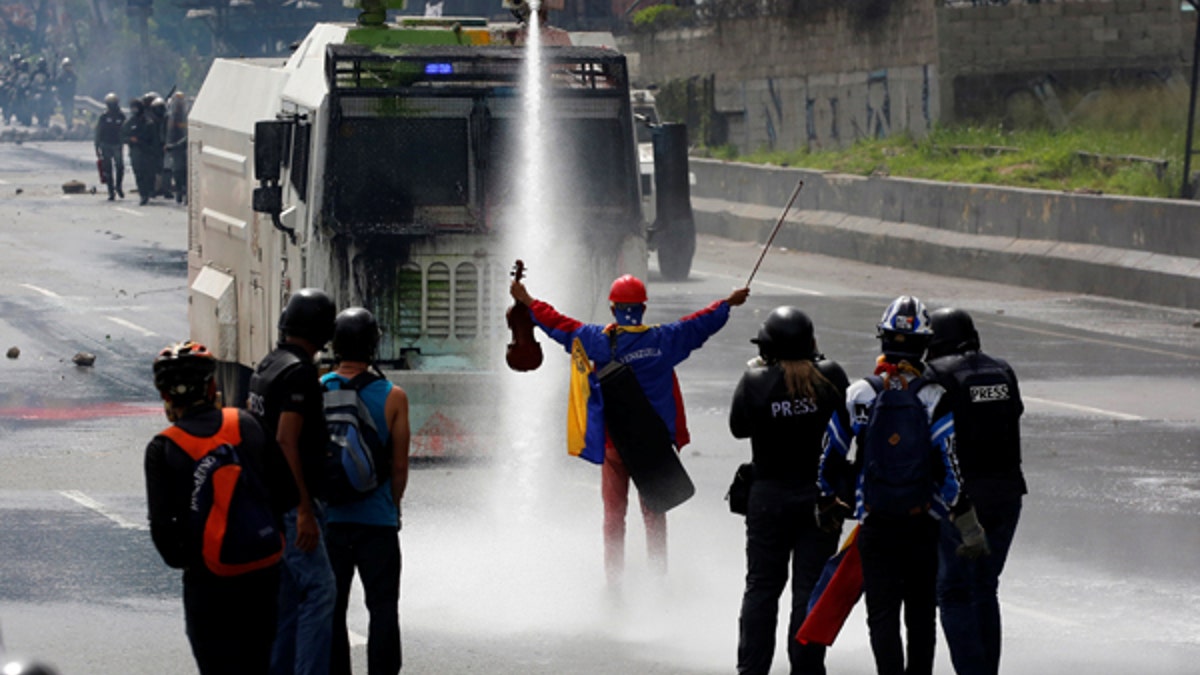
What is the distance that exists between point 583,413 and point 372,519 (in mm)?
2498

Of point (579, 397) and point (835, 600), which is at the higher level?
point (579, 397)

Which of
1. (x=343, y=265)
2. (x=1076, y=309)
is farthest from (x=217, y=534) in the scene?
(x=1076, y=309)

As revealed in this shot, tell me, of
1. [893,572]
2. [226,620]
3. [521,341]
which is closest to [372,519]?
[226,620]

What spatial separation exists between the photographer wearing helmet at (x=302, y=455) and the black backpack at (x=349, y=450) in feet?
0.35

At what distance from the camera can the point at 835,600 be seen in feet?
27.4

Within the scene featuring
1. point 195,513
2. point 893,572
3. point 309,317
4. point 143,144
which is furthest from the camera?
point 143,144

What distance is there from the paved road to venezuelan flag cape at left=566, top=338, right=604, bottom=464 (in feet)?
2.44

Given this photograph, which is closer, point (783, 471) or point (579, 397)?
point (783, 471)

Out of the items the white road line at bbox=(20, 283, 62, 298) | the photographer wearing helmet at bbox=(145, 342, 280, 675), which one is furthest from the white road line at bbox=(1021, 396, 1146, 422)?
the white road line at bbox=(20, 283, 62, 298)

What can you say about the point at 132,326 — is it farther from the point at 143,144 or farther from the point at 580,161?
the point at 143,144

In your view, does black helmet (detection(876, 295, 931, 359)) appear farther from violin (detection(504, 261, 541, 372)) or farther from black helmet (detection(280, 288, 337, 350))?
violin (detection(504, 261, 541, 372))

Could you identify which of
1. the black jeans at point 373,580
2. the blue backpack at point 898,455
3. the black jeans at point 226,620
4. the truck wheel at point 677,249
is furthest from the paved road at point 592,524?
the truck wheel at point 677,249

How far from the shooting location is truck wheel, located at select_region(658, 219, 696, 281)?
27156 millimetres

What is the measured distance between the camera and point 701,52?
149 ft
